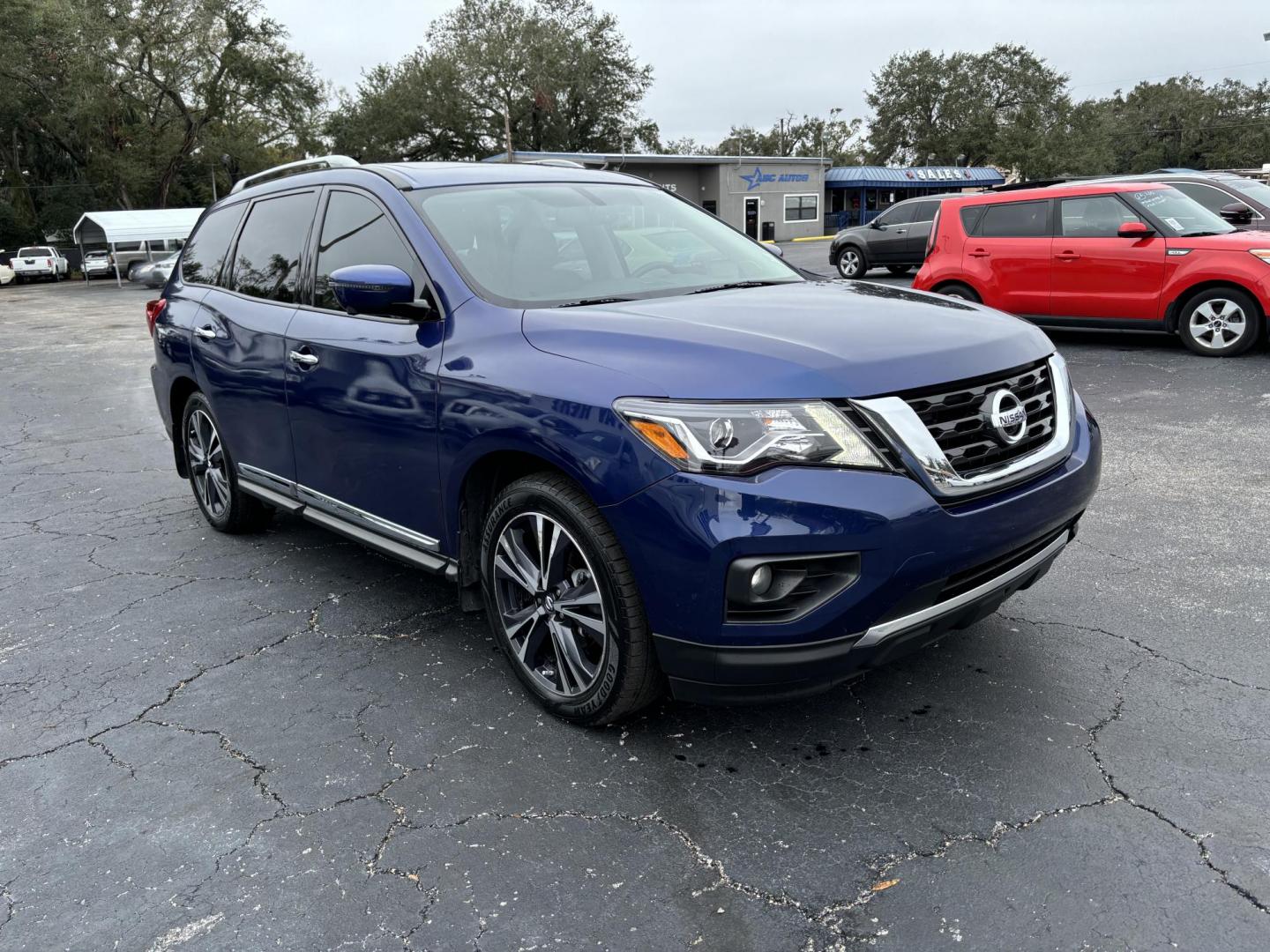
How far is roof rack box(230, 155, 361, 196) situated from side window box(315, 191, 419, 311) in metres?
0.19

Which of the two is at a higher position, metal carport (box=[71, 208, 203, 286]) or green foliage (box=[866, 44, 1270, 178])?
green foliage (box=[866, 44, 1270, 178])

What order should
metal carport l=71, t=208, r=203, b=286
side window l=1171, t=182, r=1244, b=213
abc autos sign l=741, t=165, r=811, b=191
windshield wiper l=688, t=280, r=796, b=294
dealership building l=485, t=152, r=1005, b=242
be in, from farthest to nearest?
1. abc autos sign l=741, t=165, r=811, b=191
2. dealership building l=485, t=152, r=1005, b=242
3. metal carport l=71, t=208, r=203, b=286
4. side window l=1171, t=182, r=1244, b=213
5. windshield wiper l=688, t=280, r=796, b=294

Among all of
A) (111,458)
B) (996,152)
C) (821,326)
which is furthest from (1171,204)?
(996,152)

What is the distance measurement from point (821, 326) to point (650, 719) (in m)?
1.40

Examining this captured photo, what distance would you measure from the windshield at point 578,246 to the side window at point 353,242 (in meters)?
0.17

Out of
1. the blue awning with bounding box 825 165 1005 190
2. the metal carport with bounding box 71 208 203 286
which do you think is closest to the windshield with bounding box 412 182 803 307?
the metal carport with bounding box 71 208 203 286

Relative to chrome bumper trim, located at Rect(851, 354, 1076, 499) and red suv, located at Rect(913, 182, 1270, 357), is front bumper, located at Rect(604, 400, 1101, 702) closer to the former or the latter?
chrome bumper trim, located at Rect(851, 354, 1076, 499)

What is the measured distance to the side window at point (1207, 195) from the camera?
1073 centimetres

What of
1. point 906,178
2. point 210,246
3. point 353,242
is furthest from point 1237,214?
point 906,178

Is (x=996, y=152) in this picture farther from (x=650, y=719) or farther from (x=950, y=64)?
(x=650, y=719)

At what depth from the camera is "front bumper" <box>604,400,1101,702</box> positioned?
2514mm

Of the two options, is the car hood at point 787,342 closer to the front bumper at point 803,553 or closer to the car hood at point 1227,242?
the front bumper at point 803,553

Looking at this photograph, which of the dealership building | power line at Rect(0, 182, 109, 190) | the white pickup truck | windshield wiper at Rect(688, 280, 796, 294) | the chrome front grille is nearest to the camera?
the chrome front grille

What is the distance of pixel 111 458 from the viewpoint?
25.1ft
